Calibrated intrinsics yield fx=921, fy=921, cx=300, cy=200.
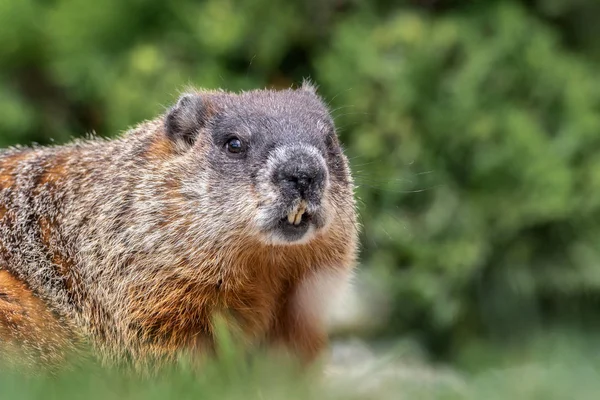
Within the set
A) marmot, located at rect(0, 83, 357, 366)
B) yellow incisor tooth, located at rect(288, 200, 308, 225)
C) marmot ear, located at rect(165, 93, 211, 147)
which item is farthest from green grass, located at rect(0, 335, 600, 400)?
marmot ear, located at rect(165, 93, 211, 147)

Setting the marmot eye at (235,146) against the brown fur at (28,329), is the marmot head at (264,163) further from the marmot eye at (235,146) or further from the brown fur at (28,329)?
the brown fur at (28,329)

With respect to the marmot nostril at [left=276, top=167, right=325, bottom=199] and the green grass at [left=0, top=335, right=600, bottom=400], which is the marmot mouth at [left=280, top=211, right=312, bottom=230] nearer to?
the marmot nostril at [left=276, top=167, right=325, bottom=199]

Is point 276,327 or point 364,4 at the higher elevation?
point 364,4

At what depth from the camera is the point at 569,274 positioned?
596cm

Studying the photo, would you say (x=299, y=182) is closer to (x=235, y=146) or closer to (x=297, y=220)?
(x=297, y=220)

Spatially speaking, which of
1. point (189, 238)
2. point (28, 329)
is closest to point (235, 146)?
point (189, 238)

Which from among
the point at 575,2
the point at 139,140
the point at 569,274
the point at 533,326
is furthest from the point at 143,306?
the point at 575,2

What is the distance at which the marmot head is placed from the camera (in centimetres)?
315

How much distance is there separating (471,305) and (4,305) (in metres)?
3.46

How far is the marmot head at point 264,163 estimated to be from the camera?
10.3ft

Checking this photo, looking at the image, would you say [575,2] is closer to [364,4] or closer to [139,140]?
[364,4]

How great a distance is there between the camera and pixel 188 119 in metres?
3.64

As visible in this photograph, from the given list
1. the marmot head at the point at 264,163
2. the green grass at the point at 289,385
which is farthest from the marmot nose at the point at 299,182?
the green grass at the point at 289,385

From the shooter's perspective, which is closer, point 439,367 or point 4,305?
point 4,305
